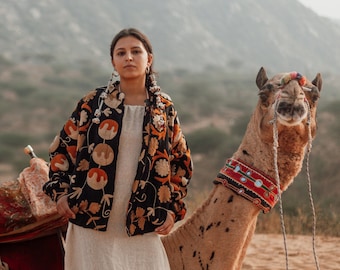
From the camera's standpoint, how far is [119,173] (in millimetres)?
3105

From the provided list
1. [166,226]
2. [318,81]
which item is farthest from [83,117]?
[318,81]

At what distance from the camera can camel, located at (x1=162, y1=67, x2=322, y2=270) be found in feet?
10.8

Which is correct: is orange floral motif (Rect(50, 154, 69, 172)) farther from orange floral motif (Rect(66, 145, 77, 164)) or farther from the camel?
the camel

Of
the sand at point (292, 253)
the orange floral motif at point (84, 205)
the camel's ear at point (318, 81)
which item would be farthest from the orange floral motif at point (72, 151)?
the sand at point (292, 253)

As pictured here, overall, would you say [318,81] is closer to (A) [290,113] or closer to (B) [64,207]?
(A) [290,113]

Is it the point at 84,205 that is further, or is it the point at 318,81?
the point at 318,81

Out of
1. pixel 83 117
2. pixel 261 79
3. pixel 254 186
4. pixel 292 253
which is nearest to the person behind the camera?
pixel 83 117

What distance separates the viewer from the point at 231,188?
11.0 ft

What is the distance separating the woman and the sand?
4.32 metres

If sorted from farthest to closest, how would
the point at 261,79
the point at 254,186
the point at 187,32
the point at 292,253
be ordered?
the point at 187,32 < the point at 292,253 < the point at 261,79 < the point at 254,186

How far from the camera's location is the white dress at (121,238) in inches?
122

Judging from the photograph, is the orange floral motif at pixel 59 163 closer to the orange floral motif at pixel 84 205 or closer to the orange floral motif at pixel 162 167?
the orange floral motif at pixel 84 205

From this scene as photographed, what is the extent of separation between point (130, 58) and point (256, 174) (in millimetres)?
905

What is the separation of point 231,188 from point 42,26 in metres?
63.2
